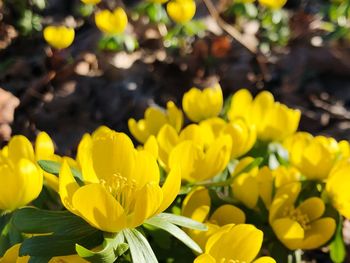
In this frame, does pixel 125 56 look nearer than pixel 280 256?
No

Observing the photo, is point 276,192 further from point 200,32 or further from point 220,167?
point 200,32

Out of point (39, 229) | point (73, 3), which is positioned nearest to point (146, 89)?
point (73, 3)

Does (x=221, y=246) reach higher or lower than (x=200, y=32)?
higher

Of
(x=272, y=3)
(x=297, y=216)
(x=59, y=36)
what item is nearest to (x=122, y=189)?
(x=297, y=216)

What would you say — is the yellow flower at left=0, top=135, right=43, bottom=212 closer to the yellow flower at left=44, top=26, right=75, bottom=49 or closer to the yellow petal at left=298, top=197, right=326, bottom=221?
the yellow petal at left=298, top=197, right=326, bottom=221

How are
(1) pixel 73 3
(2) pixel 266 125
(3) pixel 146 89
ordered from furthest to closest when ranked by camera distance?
(1) pixel 73 3, (3) pixel 146 89, (2) pixel 266 125

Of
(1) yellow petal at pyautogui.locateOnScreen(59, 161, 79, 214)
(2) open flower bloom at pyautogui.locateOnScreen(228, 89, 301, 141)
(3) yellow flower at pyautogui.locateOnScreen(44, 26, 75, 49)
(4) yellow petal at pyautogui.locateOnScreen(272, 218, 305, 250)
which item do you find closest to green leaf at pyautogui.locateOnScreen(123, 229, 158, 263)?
(1) yellow petal at pyautogui.locateOnScreen(59, 161, 79, 214)

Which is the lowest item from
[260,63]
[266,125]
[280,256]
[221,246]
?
[260,63]
